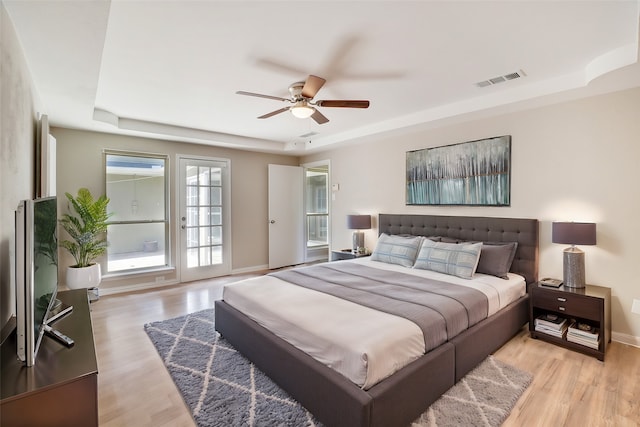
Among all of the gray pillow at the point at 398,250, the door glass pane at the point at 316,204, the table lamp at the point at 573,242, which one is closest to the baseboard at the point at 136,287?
the door glass pane at the point at 316,204

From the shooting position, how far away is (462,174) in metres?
3.87

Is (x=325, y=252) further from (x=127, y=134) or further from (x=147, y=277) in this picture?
(x=127, y=134)

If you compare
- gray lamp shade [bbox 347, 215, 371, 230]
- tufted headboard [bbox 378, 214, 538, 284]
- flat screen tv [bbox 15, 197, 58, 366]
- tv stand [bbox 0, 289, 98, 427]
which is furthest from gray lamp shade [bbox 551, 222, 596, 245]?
flat screen tv [bbox 15, 197, 58, 366]

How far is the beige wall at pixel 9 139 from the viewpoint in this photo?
152 cm

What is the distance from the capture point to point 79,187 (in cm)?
424

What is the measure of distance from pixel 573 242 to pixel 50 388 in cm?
367

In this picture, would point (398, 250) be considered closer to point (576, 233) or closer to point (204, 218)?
point (576, 233)

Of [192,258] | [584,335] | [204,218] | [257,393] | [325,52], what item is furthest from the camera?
[204,218]

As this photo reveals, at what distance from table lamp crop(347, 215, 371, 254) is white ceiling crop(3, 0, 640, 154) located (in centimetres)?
173

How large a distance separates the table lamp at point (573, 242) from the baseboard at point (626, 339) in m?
0.55

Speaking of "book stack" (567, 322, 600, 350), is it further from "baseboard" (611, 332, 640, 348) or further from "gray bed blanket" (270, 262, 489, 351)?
"gray bed blanket" (270, 262, 489, 351)

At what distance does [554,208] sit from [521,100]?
1.16 meters

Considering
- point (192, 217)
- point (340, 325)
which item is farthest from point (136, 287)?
point (340, 325)

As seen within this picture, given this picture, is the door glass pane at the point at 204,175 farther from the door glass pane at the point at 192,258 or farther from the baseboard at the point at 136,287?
the baseboard at the point at 136,287
